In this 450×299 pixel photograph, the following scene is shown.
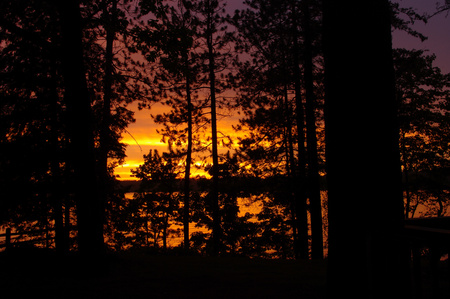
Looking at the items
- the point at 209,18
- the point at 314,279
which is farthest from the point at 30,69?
the point at 209,18

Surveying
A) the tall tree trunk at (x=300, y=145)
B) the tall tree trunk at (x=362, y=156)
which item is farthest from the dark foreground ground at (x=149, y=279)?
the tall tree trunk at (x=300, y=145)

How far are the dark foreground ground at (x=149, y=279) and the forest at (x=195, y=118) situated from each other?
0.75 m

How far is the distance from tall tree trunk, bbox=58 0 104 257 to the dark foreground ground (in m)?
0.66

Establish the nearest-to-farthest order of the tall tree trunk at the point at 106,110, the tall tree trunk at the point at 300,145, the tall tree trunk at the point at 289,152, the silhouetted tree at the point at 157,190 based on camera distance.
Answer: the tall tree trunk at the point at 106,110 → the tall tree trunk at the point at 300,145 → the tall tree trunk at the point at 289,152 → the silhouetted tree at the point at 157,190

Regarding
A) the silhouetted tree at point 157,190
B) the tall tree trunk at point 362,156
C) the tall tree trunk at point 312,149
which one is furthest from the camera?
the silhouetted tree at point 157,190

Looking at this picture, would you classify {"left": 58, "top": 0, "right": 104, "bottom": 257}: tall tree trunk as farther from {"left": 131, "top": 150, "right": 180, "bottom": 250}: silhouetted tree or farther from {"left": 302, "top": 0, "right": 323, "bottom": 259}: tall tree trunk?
{"left": 131, "top": 150, "right": 180, "bottom": 250}: silhouetted tree

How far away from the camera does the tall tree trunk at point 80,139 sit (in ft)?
26.2

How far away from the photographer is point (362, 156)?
4.61 m

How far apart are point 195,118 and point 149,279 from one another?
15.6m

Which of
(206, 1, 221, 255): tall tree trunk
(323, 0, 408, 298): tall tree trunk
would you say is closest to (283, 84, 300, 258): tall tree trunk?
(206, 1, 221, 255): tall tree trunk

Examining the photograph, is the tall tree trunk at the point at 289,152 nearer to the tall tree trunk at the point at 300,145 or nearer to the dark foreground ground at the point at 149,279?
the tall tree trunk at the point at 300,145

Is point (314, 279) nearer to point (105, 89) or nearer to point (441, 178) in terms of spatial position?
point (105, 89)

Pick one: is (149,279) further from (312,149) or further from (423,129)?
(423,129)

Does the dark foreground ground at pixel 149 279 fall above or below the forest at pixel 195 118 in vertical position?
below
